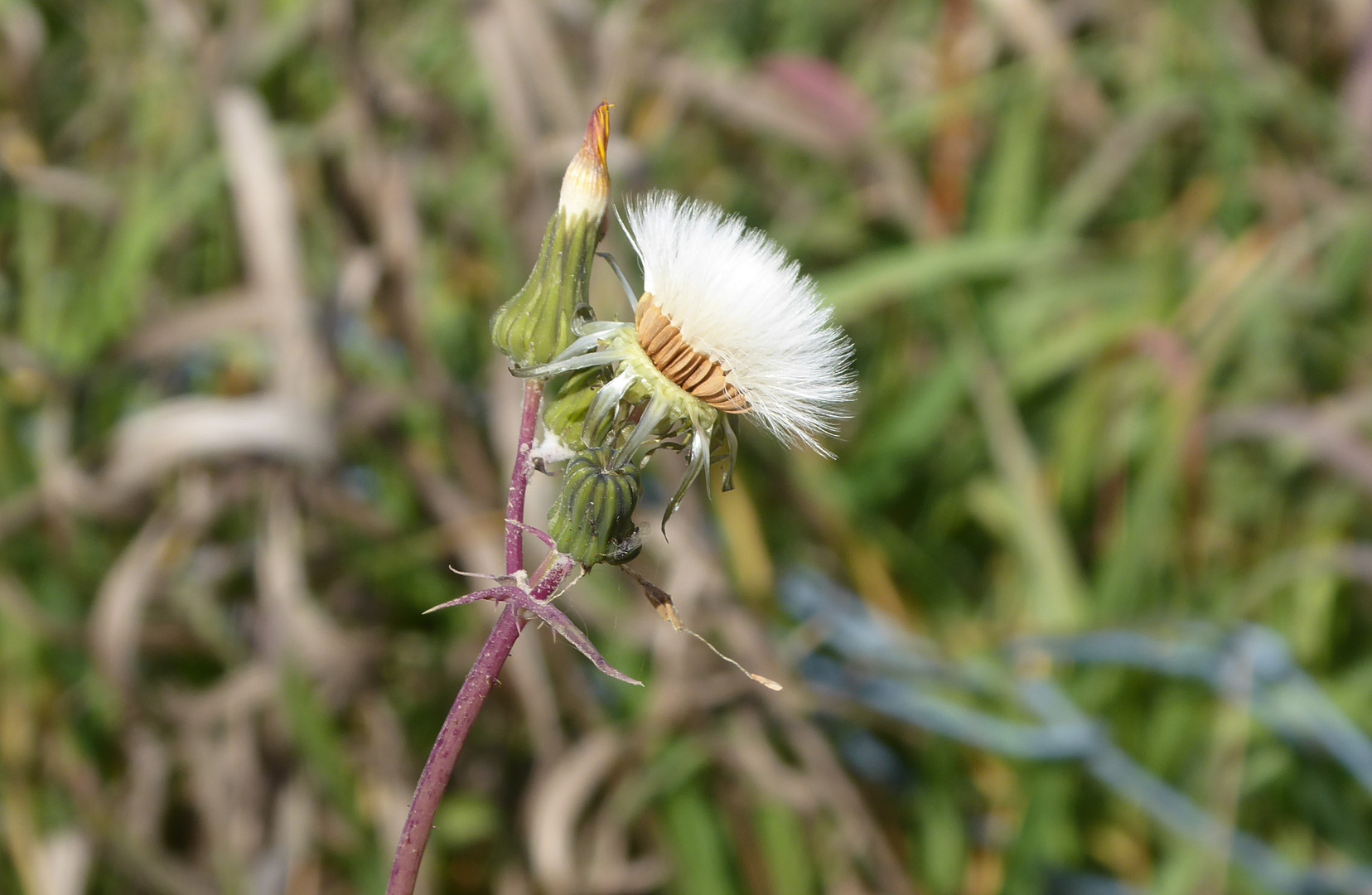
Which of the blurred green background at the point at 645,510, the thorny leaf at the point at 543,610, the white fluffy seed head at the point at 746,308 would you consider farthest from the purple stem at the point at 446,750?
the blurred green background at the point at 645,510

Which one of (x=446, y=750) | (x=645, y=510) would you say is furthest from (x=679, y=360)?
(x=645, y=510)

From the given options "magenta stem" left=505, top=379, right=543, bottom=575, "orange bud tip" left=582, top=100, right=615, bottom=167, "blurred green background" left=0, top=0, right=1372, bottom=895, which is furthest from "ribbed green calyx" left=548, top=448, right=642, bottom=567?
"blurred green background" left=0, top=0, right=1372, bottom=895

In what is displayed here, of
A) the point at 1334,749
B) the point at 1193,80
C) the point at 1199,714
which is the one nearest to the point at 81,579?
the point at 1199,714

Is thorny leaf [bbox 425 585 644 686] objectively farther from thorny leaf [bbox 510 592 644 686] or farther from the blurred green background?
the blurred green background

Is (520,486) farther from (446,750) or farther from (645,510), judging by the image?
(645,510)

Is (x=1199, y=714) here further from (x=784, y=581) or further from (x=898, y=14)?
(x=898, y=14)

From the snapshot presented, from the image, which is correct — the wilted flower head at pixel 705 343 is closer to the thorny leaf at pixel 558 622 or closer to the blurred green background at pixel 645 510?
the thorny leaf at pixel 558 622
